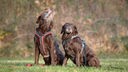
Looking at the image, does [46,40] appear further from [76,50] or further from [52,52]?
[76,50]

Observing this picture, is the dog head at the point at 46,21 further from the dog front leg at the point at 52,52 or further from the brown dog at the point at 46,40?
the dog front leg at the point at 52,52

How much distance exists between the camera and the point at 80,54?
13.0 meters

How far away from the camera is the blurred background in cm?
2658

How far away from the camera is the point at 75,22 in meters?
27.9

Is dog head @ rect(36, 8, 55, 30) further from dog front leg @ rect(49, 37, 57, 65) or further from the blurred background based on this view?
the blurred background

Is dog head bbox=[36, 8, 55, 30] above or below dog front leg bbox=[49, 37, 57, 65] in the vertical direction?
above

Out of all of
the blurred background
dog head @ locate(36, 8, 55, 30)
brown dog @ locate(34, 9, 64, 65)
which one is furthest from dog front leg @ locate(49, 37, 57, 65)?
the blurred background

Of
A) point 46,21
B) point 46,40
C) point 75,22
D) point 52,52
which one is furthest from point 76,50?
point 75,22

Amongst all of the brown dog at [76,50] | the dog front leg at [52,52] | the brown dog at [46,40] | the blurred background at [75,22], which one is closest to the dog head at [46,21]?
the brown dog at [46,40]

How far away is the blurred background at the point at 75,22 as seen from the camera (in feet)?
87.2

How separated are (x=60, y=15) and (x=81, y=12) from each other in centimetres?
151

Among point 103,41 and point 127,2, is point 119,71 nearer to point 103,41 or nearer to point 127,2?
point 103,41

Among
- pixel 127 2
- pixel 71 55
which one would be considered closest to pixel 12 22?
pixel 127 2

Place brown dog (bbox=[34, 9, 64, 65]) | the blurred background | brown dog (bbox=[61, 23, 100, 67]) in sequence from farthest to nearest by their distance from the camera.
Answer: the blurred background → brown dog (bbox=[34, 9, 64, 65]) → brown dog (bbox=[61, 23, 100, 67])
